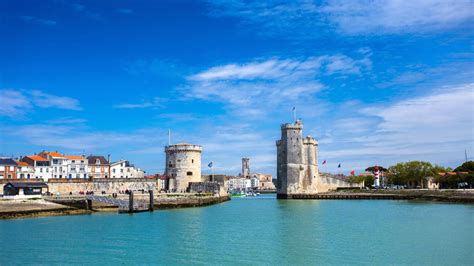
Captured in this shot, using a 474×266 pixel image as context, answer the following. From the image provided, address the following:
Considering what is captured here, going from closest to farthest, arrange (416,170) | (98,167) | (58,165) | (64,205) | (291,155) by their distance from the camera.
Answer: (64,205) < (58,165) < (98,167) < (291,155) < (416,170)

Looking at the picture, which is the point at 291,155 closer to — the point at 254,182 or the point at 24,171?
the point at 24,171

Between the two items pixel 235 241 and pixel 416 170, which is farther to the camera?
pixel 416 170

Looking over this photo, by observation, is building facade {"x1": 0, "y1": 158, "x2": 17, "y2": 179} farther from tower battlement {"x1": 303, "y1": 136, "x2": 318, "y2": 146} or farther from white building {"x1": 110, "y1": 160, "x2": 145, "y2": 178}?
tower battlement {"x1": 303, "y1": 136, "x2": 318, "y2": 146}

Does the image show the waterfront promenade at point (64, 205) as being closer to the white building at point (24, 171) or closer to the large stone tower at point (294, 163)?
the white building at point (24, 171)

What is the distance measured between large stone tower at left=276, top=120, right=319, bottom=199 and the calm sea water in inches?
1573

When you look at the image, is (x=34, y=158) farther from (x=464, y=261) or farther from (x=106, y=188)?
(x=464, y=261)

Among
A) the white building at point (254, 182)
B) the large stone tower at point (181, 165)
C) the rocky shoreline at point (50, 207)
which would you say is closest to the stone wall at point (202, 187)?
the large stone tower at point (181, 165)

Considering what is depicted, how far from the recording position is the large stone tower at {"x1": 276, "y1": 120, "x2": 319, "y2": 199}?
75125mm

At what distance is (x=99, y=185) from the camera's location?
181 feet

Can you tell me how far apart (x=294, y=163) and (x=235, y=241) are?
51.9m

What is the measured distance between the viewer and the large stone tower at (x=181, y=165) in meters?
60.9

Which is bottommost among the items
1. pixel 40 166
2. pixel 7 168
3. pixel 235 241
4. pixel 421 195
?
pixel 235 241

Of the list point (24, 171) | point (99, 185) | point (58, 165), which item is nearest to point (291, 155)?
point (99, 185)

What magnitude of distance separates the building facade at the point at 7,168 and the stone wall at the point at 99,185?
10797mm
